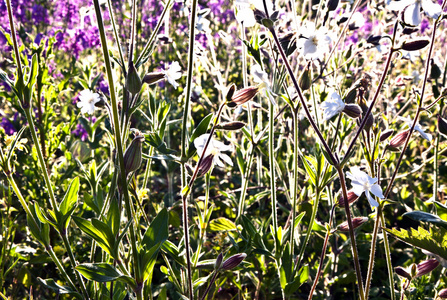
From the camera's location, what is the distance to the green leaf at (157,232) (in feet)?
3.73

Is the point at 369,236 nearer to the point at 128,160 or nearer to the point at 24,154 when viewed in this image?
the point at 128,160

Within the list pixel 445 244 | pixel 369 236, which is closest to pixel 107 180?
pixel 369 236

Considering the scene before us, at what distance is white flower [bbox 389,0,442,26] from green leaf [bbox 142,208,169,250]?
0.79 m

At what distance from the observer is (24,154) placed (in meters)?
2.11

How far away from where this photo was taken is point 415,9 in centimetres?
103

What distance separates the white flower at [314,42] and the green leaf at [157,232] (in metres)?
0.58

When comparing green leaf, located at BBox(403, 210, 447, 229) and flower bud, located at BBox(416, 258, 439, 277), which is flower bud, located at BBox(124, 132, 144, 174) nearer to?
green leaf, located at BBox(403, 210, 447, 229)

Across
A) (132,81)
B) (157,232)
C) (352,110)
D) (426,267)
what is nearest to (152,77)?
(132,81)

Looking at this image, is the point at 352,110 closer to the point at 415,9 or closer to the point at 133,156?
the point at 415,9

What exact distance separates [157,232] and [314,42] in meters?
0.67

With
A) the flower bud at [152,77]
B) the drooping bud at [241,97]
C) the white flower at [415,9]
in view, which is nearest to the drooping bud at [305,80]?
the drooping bud at [241,97]

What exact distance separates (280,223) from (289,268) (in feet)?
3.48

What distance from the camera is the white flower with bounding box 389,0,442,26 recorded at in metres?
1.01

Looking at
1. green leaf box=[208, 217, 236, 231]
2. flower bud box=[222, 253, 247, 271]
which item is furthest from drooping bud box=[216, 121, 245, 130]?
green leaf box=[208, 217, 236, 231]
